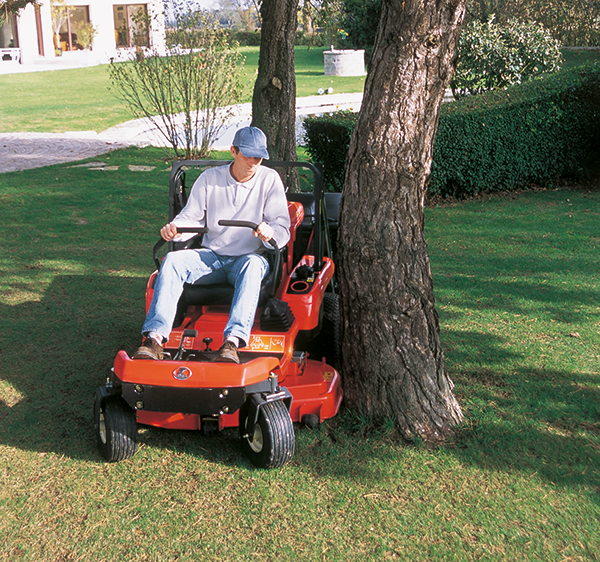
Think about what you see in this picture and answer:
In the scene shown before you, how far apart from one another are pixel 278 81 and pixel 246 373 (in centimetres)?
500

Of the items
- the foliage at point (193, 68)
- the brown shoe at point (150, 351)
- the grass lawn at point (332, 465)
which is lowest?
the grass lawn at point (332, 465)

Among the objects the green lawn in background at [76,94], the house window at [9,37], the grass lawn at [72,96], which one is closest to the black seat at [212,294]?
the green lawn in background at [76,94]

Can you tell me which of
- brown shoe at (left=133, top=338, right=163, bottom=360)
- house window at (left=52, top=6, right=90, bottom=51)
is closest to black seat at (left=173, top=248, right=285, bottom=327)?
brown shoe at (left=133, top=338, right=163, bottom=360)

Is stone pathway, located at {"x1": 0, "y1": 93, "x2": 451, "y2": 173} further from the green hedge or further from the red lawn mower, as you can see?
the red lawn mower

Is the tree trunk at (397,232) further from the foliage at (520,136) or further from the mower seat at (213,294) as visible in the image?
the foliage at (520,136)

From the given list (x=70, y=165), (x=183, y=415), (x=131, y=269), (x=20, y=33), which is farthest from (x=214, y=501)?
(x=20, y=33)

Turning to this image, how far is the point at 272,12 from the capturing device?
285 inches

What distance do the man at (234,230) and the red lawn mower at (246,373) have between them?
0.36ft

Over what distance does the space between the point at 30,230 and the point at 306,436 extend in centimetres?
552

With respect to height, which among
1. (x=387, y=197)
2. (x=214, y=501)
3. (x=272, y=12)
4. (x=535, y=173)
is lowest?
(x=214, y=501)

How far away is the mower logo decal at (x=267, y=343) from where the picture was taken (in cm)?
370

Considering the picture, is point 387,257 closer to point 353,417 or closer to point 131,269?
point 353,417

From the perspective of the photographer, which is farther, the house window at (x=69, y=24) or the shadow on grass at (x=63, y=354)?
the house window at (x=69, y=24)

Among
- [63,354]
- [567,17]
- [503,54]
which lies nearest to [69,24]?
[567,17]
